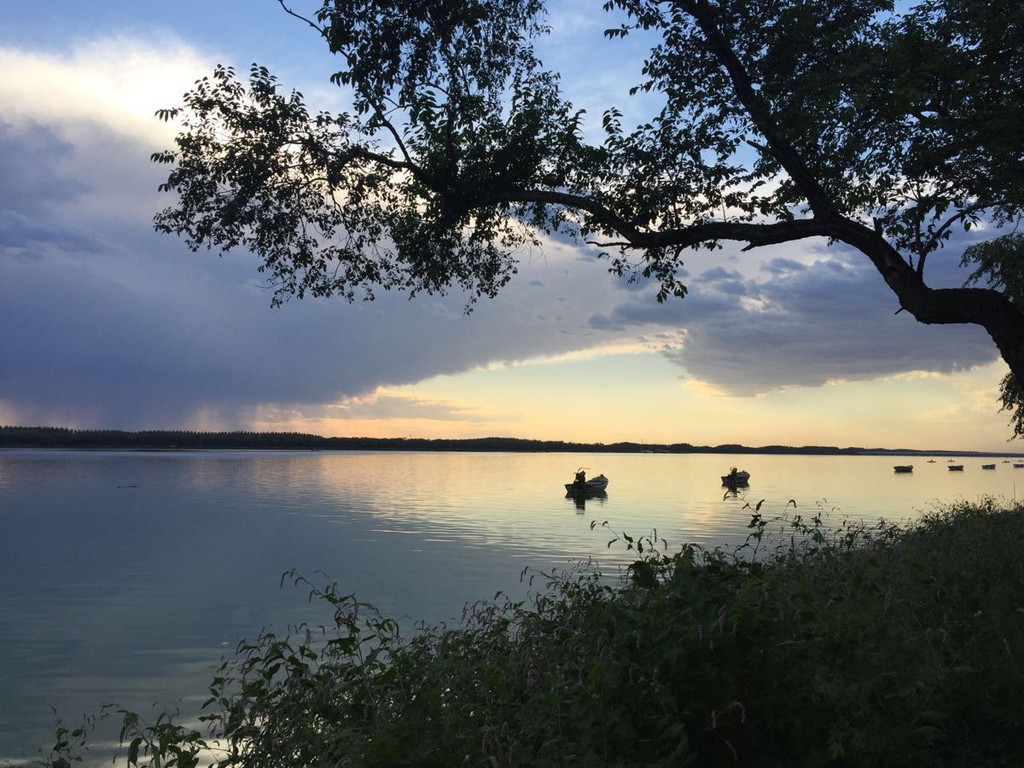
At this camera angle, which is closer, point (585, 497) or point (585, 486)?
point (585, 497)

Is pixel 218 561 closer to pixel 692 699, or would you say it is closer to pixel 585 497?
pixel 692 699

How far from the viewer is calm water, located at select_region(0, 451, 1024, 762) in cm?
1396

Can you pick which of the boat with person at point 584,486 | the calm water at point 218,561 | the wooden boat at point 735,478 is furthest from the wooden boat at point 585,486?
the wooden boat at point 735,478

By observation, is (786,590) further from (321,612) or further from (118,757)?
(321,612)

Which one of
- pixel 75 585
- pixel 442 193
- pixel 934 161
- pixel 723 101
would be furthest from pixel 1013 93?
pixel 75 585

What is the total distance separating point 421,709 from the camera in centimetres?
593

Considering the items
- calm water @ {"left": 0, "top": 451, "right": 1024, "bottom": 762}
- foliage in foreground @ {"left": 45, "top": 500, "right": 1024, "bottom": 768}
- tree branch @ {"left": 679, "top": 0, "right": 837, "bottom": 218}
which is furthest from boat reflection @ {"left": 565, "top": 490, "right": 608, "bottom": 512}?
foliage in foreground @ {"left": 45, "top": 500, "right": 1024, "bottom": 768}

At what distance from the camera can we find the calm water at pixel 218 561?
14.0 metres

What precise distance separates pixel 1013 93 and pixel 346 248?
12.8 meters

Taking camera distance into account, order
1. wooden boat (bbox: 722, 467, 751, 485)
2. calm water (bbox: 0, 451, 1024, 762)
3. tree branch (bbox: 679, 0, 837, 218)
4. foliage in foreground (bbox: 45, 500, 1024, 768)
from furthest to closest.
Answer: wooden boat (bbox: 722, 467, 751, 485), calm water (bbox: 0, 451, 1024, 762), tree branch (bbox: 679, 0, 837, 218), foliage in foreground (bbox: 45, 500, 1024, 768)

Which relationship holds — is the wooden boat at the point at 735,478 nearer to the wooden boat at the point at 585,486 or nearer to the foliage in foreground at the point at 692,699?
the wooden boat at the point at 585,486

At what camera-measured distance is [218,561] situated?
91.4 ft

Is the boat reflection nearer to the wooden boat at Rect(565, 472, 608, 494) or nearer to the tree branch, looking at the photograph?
the wooden boat at Rect(565, 472, 608, 494)

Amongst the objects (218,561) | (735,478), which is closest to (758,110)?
(218,561)
